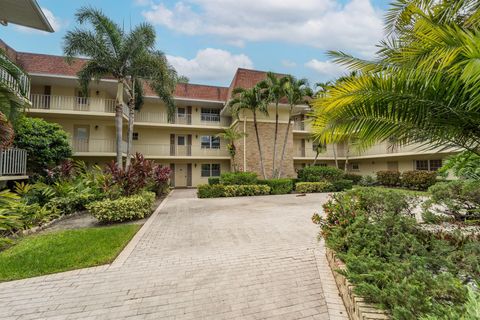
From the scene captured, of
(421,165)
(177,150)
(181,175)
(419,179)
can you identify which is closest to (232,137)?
(177,150)

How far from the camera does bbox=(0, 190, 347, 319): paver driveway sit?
3.23m

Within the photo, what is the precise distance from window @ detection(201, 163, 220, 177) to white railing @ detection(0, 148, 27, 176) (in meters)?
14.1

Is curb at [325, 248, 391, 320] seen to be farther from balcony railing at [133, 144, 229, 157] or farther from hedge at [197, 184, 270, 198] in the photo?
balcony railing at [133, 144, 229, 157]

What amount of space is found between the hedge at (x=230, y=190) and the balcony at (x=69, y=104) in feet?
31.4

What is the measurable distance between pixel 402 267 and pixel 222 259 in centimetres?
324

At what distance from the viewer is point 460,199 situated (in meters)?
5.86

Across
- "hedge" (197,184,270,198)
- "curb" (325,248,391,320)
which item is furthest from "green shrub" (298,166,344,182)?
"curb" (325,248,391,320)

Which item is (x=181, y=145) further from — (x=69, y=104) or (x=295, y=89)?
(x=295, y=89)

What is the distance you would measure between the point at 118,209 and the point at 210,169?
15.6 metres

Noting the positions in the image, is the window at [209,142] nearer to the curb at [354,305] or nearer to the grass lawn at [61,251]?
the grass lawn at [61,251]

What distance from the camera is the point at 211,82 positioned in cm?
2575

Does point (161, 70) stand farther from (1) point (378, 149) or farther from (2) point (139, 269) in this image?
(1) point (378, 149)

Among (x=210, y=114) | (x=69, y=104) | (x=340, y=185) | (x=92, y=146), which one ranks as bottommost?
(x=340, y=185)

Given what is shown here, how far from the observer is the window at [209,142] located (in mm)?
23906
